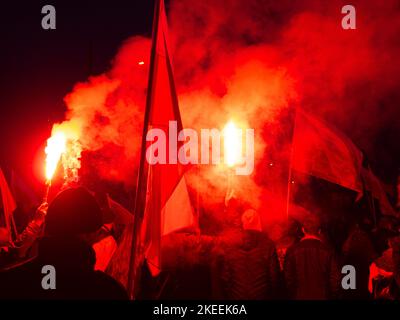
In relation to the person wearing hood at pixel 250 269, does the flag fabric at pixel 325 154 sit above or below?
above

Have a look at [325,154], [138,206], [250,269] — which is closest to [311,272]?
[250,269]

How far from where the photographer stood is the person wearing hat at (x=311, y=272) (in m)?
4.66

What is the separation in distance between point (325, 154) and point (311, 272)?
4.13 feet

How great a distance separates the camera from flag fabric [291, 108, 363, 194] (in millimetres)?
5184

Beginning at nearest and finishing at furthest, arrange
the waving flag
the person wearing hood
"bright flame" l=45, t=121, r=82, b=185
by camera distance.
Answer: the waving flag < the person wearing hood < "bright flame" l=45, t=121, r=82, b=185

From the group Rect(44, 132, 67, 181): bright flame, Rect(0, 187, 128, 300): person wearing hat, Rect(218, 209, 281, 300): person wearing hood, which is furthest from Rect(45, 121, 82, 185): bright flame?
Rect(0, 187, 128, 300): person wearing hat

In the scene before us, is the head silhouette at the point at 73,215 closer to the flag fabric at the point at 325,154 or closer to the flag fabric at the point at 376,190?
the flag fabric at the point at 325,154

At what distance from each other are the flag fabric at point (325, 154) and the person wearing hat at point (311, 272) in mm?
755

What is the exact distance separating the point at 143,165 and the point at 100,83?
14.3ft

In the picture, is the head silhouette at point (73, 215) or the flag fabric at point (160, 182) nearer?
the head silhouette at point (73, 215)

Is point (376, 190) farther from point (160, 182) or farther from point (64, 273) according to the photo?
point (64, 273)

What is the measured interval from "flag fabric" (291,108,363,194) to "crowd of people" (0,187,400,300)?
1.57 ft

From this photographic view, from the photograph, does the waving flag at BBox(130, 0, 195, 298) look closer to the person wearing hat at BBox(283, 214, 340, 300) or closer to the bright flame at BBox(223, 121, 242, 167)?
the person wearing hat at BBox(283, 214, 340, 300)

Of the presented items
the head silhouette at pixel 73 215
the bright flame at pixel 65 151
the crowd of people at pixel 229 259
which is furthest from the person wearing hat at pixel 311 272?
the bright flame at pixel 65 151
